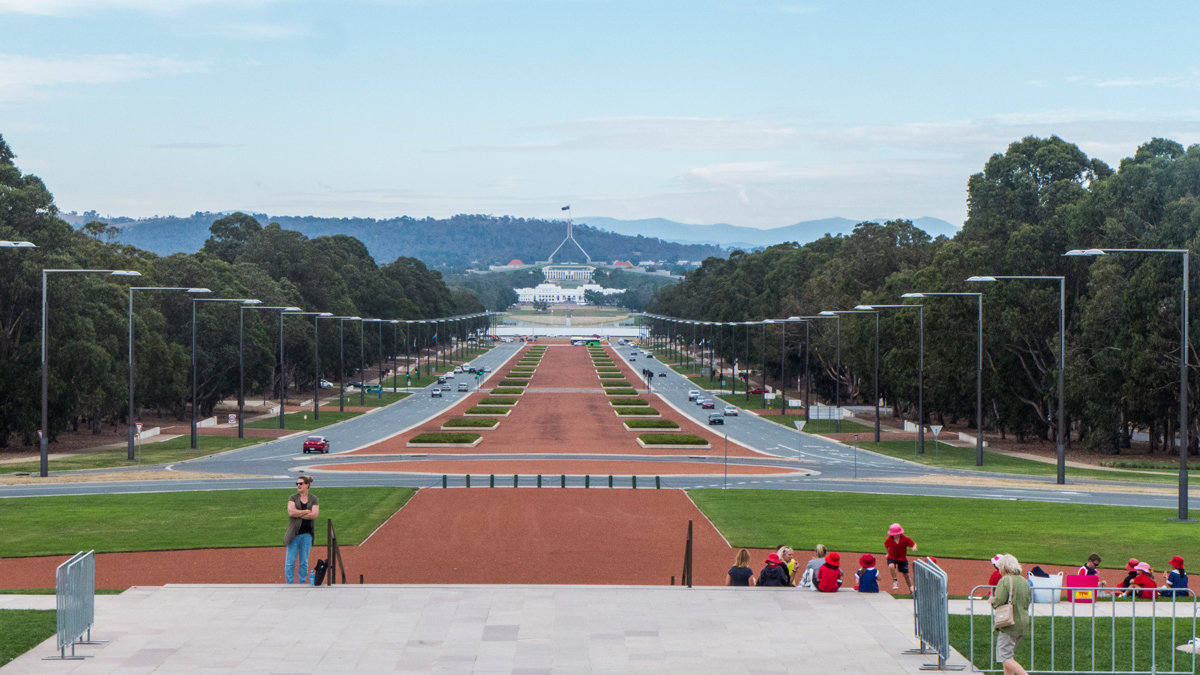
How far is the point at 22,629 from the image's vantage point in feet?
63.7

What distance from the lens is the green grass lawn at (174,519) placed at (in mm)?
33375

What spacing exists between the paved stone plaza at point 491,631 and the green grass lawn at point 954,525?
395 inches

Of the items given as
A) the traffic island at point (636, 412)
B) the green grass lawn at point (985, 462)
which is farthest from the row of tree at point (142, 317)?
the green grass lawn at point (985, 462)

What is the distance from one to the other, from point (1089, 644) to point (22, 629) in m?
16.9

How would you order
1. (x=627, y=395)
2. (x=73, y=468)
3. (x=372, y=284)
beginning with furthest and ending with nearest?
1. (x=372, y=284)
2. (x=627, y=395)
3. (x=73, y=468)

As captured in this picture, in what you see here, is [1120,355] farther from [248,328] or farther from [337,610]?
[248,328]

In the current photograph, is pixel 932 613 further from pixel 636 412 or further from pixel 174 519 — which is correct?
pixel 636 412

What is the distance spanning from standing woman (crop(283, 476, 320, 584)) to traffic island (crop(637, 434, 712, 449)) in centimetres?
5122

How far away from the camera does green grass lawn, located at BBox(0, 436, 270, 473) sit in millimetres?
58812

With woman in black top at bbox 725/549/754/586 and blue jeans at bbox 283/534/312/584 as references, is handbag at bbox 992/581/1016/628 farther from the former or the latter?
blue jeans at bbox 283/534/312/584

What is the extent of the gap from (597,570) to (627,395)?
89652 mm

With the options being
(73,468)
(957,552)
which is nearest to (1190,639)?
(957,552)

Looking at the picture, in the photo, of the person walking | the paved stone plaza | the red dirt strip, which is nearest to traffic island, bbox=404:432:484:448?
the red dirt strip

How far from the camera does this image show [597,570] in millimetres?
30078
